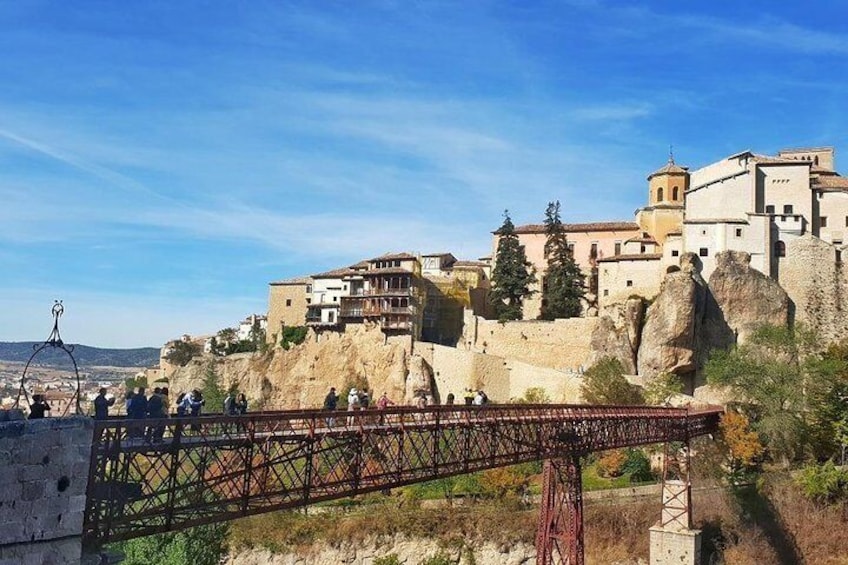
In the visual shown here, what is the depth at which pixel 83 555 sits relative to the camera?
1102 cm

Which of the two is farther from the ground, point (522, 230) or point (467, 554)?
point (522, 230)

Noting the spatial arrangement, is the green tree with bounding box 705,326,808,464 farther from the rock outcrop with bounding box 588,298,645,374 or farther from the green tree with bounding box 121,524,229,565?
the green tree with bounding box 121,524,229,565

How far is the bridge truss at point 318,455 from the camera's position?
12156mm

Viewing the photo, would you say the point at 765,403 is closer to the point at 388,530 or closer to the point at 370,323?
the point at 388,530

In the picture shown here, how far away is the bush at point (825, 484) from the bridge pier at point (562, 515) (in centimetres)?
1832

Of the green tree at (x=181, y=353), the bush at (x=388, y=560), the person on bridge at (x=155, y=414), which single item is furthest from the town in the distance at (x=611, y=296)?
the person on bridge at (x=155, y=414)

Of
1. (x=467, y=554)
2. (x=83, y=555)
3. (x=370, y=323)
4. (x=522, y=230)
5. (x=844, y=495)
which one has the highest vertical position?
(x=522, y=230)

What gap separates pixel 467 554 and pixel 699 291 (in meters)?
25.8

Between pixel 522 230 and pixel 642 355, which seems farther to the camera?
pixel 522 230

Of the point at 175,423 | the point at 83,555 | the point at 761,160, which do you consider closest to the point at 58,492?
the point at 83,555

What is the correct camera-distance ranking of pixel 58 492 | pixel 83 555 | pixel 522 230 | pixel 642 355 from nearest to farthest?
1. pixel 58 492
2. pixel 83 555
3. pixel 642 355
4. pixel 522 230

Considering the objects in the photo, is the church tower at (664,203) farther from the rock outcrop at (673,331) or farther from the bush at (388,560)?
the bush at (388,560)

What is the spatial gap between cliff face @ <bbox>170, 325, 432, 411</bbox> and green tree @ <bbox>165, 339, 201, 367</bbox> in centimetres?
1272

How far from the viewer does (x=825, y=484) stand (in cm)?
3759
